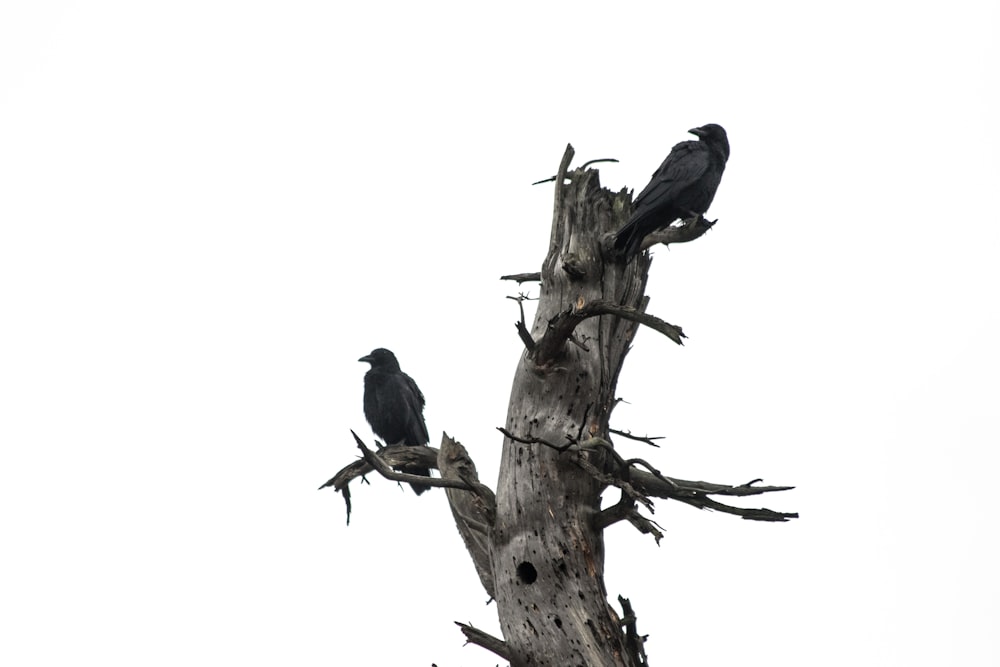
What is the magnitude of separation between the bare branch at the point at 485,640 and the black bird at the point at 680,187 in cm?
261

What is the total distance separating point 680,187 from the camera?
7.96 metres

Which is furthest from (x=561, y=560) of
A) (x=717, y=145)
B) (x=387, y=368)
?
(x=387, y=368)

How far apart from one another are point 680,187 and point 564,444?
7.95 ft

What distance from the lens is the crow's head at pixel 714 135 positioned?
899 cm

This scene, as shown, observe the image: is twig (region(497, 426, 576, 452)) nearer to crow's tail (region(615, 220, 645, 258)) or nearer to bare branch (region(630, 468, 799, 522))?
bare branch (region(630, 468, 799, 522))

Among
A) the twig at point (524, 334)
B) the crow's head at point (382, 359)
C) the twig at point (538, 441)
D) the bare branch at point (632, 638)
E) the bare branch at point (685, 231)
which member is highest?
the crow's head at point (382, 359)

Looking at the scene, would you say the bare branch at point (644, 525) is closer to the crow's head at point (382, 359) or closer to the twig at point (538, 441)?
the twig at point (538, 441)

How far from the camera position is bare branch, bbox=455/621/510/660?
6.15 meters

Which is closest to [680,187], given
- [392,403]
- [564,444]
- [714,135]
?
[714,135]

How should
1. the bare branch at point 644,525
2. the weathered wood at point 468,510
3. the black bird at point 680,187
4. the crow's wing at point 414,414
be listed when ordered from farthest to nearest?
the crow's wing at point 414,414, the black bird at point 680,187, the weathered wood at point 468,510, the bare branch at point 644,525

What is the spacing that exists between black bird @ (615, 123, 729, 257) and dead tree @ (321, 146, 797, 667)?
15 cm

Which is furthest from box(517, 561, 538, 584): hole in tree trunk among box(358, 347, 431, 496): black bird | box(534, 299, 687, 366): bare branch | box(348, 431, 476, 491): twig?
box(358, 347, 431, 496): black bird

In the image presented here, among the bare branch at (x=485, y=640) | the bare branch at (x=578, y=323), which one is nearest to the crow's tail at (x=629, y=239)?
the bare branch at (x=578, y=323)

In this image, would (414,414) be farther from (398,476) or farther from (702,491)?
(702,491)
